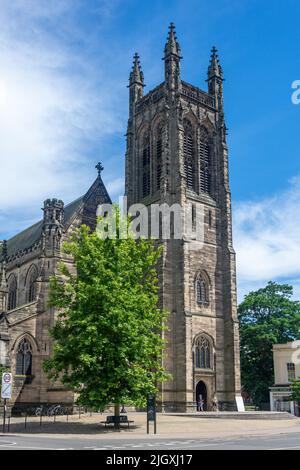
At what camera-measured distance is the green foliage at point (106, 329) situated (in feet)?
86.8

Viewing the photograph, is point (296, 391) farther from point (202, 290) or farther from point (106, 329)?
point (106, 329)

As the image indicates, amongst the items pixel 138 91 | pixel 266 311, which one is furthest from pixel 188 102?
pixel 266 311

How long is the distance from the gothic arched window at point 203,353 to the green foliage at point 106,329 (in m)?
15.6

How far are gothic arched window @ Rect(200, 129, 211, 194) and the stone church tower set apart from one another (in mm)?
95

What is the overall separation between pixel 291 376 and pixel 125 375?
35.6m

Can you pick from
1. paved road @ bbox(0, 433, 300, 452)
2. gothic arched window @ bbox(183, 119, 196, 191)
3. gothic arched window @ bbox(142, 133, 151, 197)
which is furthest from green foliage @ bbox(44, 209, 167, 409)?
gothic arched window @ bbox(142, 133, 151, 197)

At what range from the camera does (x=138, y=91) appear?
56062 millimetres

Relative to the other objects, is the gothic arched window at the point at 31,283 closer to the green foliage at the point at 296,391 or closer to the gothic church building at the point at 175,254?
the gothic church building at the point at 175,254

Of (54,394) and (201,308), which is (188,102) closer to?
(201,308)

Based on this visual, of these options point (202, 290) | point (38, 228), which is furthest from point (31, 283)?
point (202, 290)

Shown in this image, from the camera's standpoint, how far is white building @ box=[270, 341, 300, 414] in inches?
2146

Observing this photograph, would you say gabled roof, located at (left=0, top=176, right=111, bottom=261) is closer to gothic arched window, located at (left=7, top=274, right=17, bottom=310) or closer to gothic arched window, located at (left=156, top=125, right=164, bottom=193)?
gothic arched window, located at (left=7, top=274, right=17, bottom=310)

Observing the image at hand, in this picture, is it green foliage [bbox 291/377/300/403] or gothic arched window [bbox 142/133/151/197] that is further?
gothic arched window [bbox 142/133/151/197]

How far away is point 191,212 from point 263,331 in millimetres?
19050
